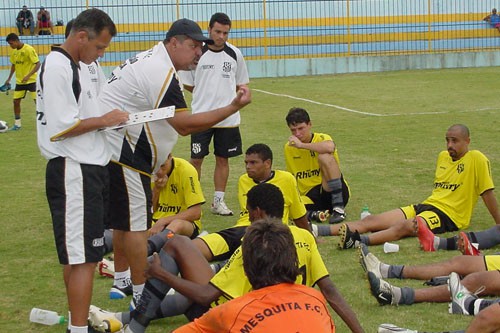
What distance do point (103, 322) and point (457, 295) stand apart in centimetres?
253

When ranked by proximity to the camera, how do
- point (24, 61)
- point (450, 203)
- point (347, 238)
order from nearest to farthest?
1. point (347, 238)
2. point (450, 203)
3. point (24, 61)

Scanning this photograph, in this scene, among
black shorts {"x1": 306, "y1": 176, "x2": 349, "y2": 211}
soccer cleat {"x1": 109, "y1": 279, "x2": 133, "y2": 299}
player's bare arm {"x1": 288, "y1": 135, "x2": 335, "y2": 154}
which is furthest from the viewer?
black shorts {"x1": 306, "y1": 176, "x2": 349, "y2": 211}

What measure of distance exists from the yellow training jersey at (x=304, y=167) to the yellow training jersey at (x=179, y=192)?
177 centimetres

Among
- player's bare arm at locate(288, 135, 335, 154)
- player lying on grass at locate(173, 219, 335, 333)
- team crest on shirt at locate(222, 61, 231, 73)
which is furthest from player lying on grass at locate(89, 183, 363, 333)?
team crest on shirt at locate(222, 61, 231, 73)

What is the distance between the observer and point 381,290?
6.73m

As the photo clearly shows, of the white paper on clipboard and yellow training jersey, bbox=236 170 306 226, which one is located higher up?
the white paper on clipboard

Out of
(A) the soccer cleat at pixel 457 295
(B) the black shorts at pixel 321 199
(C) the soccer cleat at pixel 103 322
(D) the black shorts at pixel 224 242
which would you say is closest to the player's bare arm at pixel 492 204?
(B) the black shorts at pixel 321 199

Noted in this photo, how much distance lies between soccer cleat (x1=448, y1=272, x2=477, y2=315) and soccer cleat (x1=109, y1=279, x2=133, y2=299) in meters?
2.56

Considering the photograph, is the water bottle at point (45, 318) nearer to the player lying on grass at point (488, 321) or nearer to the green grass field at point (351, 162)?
the green grass field at point (351, 162)

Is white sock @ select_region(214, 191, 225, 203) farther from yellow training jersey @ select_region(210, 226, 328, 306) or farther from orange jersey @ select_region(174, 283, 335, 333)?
orange jersey @ select_region(174, 283, 335, 333)

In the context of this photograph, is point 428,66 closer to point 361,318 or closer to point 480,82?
point 480,82

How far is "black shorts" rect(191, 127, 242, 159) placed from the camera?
35.9 feet

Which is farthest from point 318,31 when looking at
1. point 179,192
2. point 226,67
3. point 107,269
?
point 107,269

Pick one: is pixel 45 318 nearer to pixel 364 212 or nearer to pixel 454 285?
pixel 454 285
